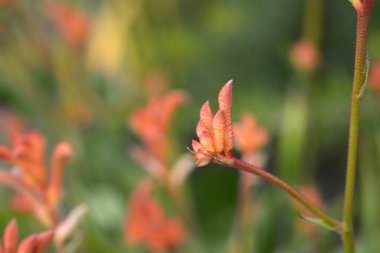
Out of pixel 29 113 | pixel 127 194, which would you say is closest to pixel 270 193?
pixel 127 194

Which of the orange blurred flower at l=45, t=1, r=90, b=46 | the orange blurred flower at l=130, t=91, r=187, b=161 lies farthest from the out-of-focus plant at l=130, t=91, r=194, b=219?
the orange blurred flower at l=45, t=1, r=90, b=46

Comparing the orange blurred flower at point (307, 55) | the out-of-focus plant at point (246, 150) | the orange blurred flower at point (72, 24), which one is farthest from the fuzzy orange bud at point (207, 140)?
the orange blurred flower at point (72, 24)

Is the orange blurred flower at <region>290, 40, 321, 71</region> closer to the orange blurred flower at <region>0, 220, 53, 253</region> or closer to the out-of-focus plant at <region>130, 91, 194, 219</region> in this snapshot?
the out-of-focus plant at <region>130, 91, 194, 219</region>

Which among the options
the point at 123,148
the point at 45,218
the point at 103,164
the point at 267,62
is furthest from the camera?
the point at 267,62

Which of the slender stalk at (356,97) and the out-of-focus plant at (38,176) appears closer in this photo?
the slender stalk at (356,97)

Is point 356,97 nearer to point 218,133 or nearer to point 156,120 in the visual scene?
point 218,133

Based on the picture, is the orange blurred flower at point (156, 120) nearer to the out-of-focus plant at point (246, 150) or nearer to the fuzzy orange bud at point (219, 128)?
the out-of-focus plant at point (246, 150)

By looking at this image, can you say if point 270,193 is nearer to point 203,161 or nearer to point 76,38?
point 76,38
